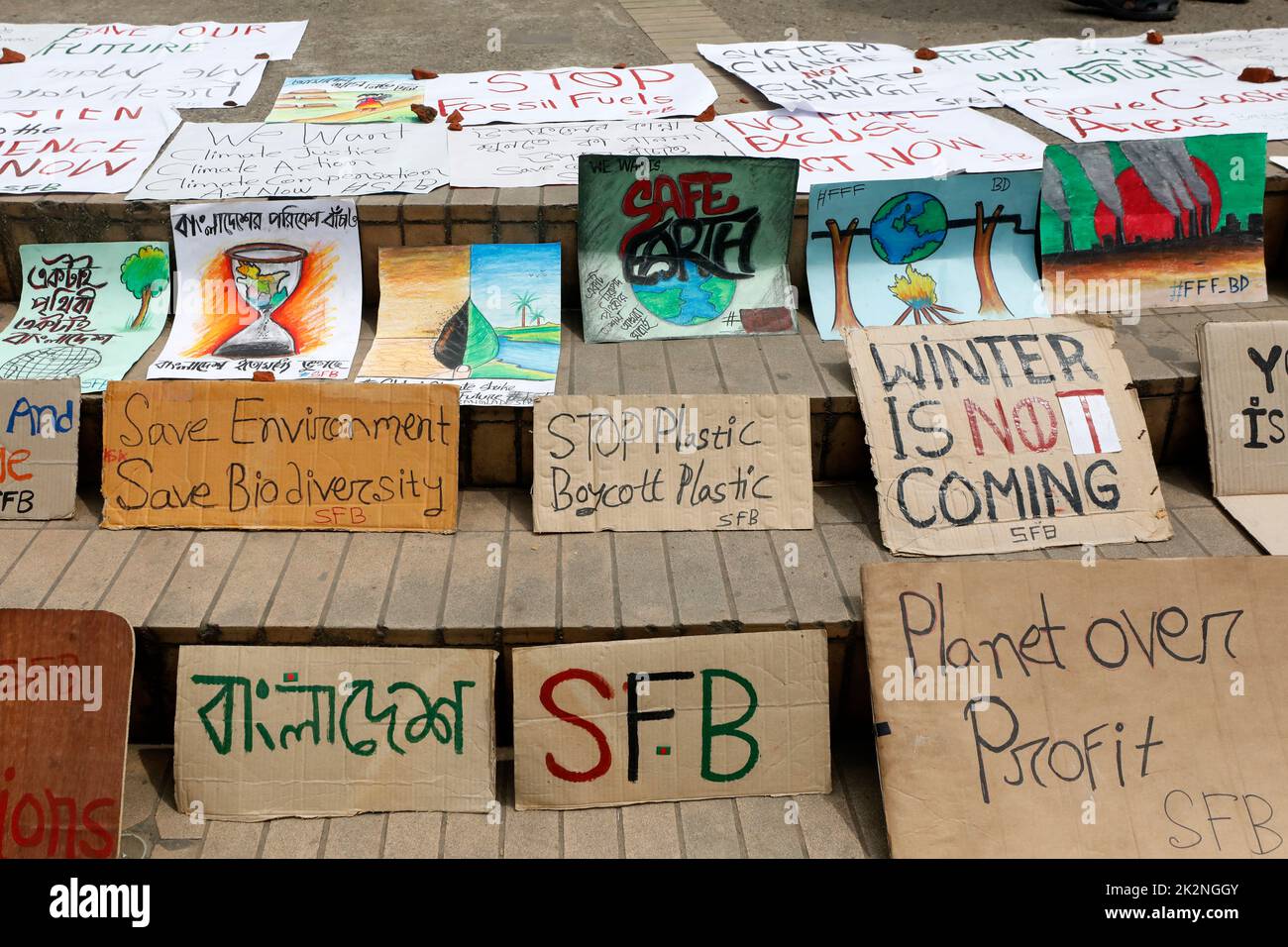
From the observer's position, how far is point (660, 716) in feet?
8.21

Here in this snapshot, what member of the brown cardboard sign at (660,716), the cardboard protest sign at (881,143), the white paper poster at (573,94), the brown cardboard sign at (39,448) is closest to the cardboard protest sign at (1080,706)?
the brown cardboard sign at (660,716)

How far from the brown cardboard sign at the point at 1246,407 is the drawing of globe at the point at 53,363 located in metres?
3.22

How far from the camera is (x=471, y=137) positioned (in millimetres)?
3930

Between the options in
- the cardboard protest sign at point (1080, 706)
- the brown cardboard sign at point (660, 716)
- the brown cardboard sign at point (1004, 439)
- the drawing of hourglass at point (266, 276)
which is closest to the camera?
the cardboard protest sign at point (1080, 706)

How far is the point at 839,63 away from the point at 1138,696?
10.8ft

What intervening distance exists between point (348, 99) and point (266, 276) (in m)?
1.30

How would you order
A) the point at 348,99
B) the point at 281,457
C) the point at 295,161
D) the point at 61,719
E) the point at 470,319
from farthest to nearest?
1. the point at 348,99
2. the point at 295,161
3. the point at 470,319
4. the point at 281,457
5. the point at 61,719

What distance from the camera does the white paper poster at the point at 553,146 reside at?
361 cm

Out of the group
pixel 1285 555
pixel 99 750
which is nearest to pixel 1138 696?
pixel 1285 555

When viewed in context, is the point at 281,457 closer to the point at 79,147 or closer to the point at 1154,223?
the point at 79,147

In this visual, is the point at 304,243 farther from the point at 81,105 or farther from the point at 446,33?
the point at 446,33

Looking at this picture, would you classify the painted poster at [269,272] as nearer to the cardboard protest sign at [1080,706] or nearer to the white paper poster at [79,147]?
the white paper poster at [79,147]

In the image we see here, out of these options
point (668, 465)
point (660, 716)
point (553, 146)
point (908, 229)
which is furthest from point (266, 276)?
point (908, 229)

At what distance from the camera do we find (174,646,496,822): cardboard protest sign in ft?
8.08
